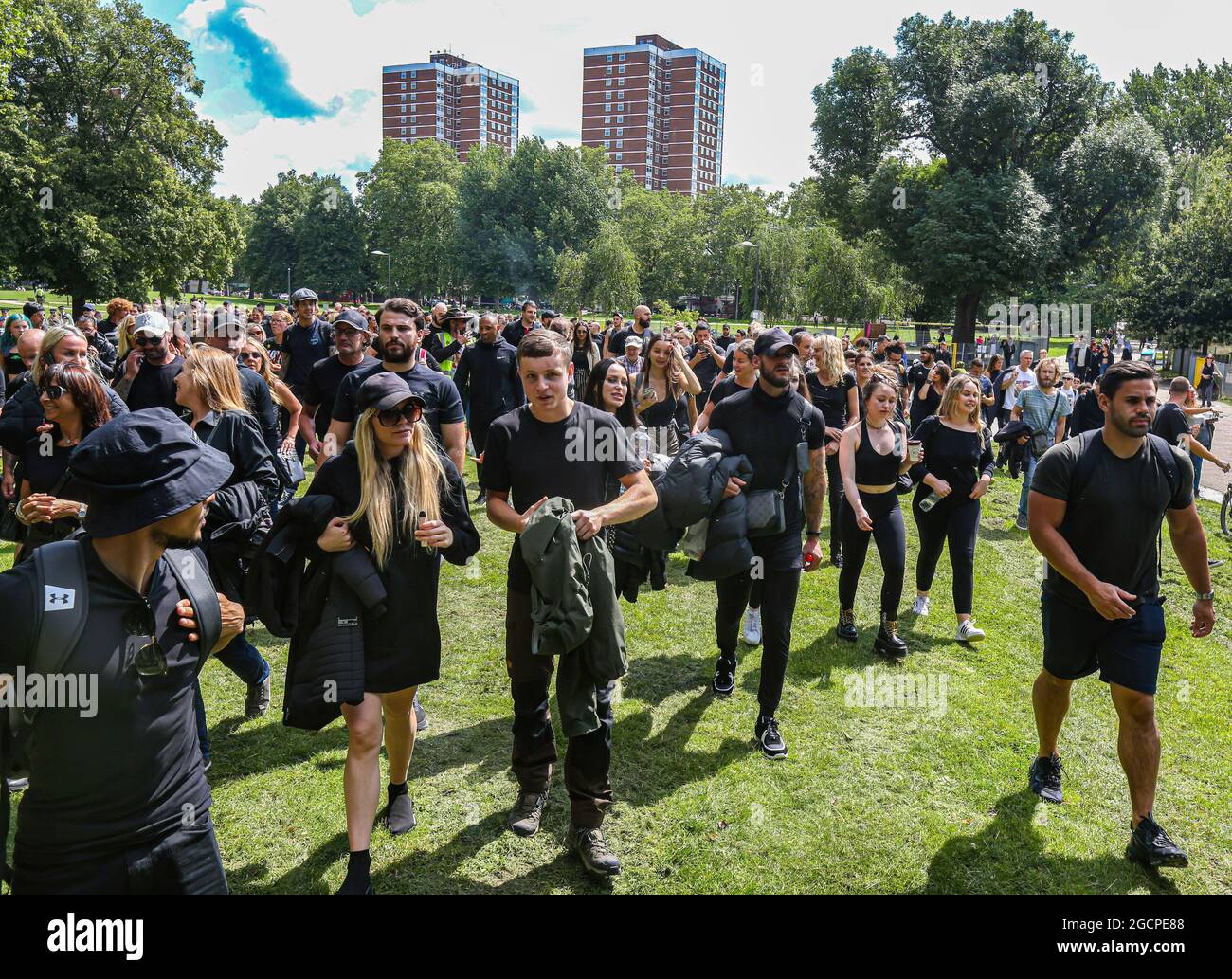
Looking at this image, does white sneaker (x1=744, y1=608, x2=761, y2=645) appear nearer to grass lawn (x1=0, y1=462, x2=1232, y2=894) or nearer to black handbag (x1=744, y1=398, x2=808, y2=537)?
grass lawn (x1=0, y1=462, x2=1232, y2=894)

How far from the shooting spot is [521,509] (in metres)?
4.10

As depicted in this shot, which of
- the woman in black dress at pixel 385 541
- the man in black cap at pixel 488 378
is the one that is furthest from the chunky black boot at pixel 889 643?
the man in black cap at pixel 488 378

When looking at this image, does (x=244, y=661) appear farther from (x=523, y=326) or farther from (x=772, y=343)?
(x=523, y=326)

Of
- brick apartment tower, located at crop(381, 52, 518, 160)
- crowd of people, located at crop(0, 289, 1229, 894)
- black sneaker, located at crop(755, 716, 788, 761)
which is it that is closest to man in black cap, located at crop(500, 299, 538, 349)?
crowd of people, located at crop(0, 289, 1229, 894)

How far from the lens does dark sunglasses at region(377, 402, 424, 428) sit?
3.47m

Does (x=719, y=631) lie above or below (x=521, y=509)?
below

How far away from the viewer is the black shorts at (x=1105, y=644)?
4.06m

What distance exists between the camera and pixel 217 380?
457 centimetres

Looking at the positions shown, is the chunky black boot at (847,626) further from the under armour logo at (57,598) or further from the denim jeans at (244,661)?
the under armour logo at (57,598)

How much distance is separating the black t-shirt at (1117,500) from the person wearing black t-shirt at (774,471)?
4.56ft

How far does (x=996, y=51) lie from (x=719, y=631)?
41.2 meters

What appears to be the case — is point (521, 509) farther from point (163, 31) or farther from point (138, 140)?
point (163, 31)

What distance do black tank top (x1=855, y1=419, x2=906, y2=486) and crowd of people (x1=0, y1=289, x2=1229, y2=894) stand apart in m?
0.02
